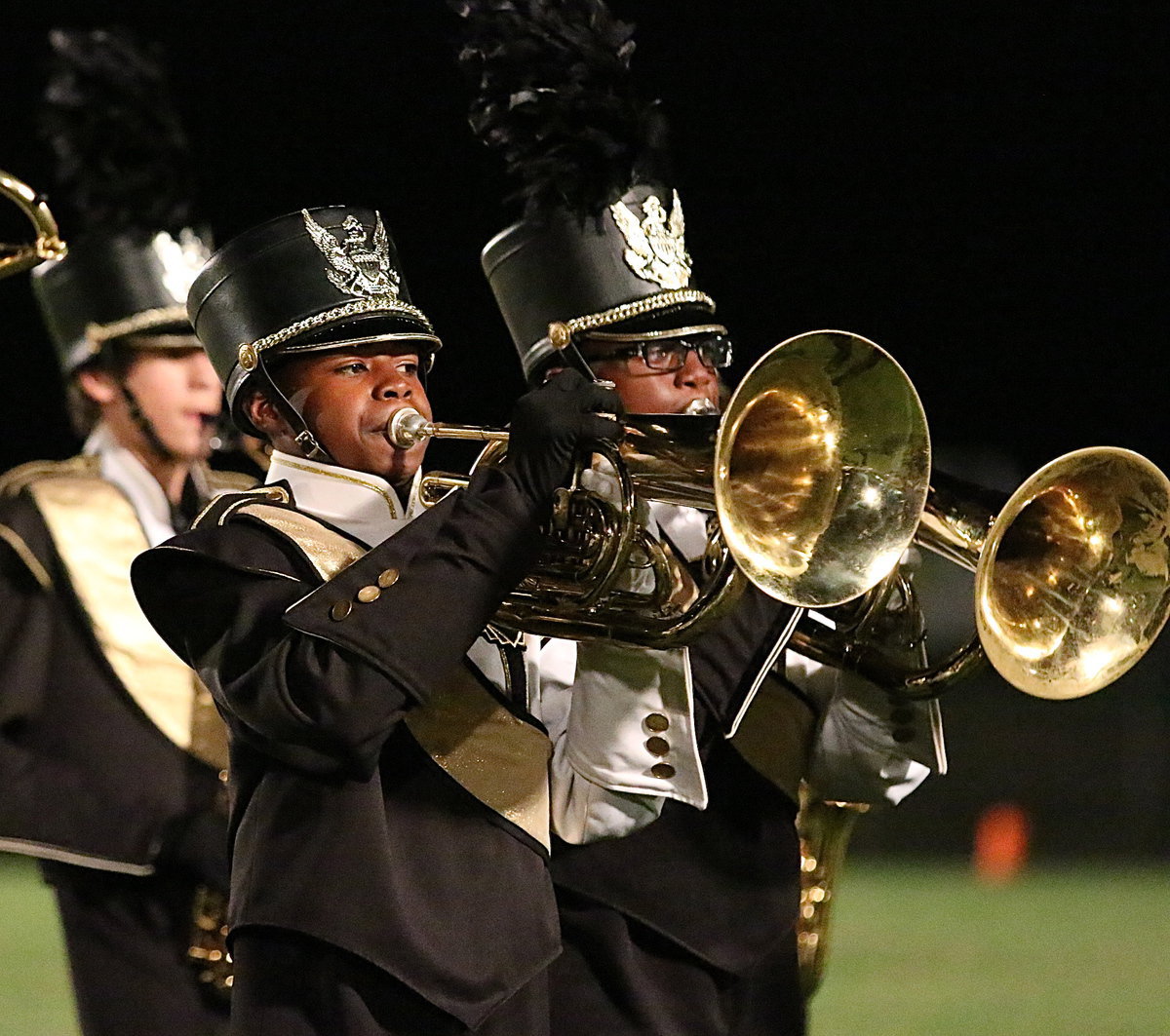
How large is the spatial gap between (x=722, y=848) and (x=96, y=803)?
A: 4.78 feet

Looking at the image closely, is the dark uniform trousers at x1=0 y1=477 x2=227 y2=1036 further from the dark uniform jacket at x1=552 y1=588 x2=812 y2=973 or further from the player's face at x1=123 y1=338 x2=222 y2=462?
the dark uniform jacket at x1=552 y1=588 x2=812 y2=973

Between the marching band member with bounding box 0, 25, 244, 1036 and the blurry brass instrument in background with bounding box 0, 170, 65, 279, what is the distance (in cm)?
93

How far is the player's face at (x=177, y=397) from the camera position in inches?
198

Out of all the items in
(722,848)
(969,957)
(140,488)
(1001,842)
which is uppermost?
(140,488)

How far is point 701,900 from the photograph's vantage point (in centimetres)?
374

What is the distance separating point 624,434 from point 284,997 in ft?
3.17

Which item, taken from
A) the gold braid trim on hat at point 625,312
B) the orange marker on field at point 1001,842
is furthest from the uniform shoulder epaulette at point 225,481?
the orange marker on field at point 1001,842

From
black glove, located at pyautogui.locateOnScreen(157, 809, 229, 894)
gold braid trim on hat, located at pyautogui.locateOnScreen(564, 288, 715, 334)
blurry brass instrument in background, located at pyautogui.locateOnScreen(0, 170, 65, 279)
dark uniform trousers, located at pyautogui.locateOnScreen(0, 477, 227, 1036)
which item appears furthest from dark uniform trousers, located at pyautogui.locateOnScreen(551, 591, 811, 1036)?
blurry brass instrument in background, located at pyautogui.locateOnScreen(0, 170, 65, 279)

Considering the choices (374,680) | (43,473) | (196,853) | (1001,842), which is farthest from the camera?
(1001,842)

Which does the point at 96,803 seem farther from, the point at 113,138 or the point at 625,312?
the point at 113,138

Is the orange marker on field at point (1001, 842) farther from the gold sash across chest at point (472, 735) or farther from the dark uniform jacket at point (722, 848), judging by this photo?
the gold sash across chest at point (472, 735)

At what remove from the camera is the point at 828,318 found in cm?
1052

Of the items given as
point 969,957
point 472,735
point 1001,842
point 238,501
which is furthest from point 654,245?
point 1001,842

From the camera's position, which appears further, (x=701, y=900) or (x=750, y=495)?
(x=701, y=900)
